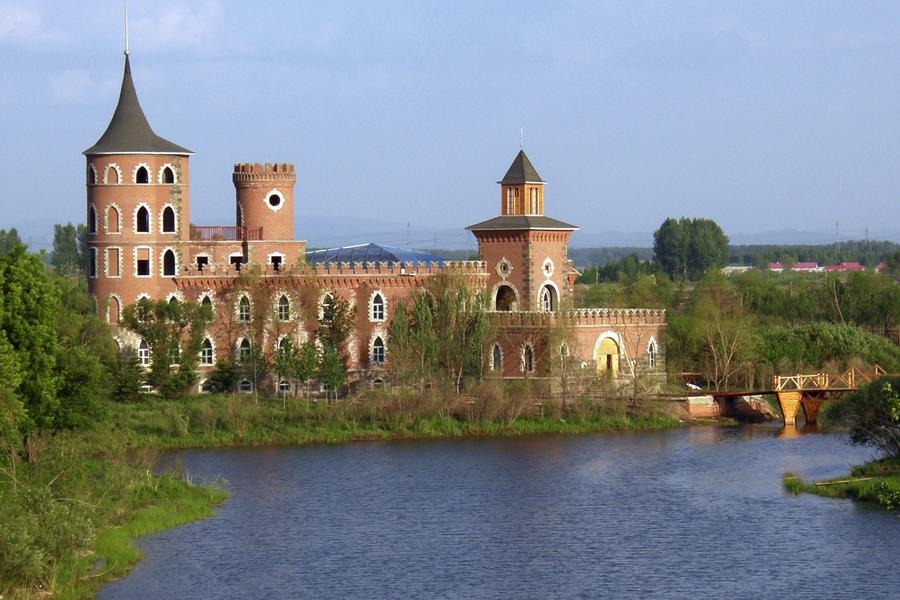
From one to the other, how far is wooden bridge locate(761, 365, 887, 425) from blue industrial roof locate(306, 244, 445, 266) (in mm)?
12719

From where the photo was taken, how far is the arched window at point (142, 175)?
62.6 metres

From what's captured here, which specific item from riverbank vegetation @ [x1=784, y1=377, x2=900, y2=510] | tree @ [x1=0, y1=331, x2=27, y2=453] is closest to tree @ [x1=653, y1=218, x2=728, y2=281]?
riverbank vegetation @ [x1=784, y1=377, x2=900, y2=510]

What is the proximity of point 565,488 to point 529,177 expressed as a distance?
20.1 m

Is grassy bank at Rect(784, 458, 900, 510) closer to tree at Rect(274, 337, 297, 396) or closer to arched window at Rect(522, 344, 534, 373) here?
arched window at Rect(522, 344, 534, 373)

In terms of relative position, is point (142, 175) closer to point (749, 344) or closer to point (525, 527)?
point (749, 344)

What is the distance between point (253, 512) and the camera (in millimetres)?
44938

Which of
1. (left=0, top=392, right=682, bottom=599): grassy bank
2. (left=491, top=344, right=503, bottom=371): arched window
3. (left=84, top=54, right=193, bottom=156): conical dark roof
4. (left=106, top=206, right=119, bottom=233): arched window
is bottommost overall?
(left=0, top=392, right=682, bottom=599): grassy bank

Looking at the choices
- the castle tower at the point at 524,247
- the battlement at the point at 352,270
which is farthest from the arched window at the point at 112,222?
the castle tower at the point at 524,247

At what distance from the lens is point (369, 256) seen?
6731cm

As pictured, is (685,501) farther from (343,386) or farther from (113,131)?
(113,131)

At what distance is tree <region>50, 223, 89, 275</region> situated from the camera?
115 meters

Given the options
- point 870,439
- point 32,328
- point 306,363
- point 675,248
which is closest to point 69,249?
point 675,248

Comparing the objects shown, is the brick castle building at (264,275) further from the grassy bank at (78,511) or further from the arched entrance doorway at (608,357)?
the grassy bank at (78,511)

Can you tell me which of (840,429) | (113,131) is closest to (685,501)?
(840,429)
